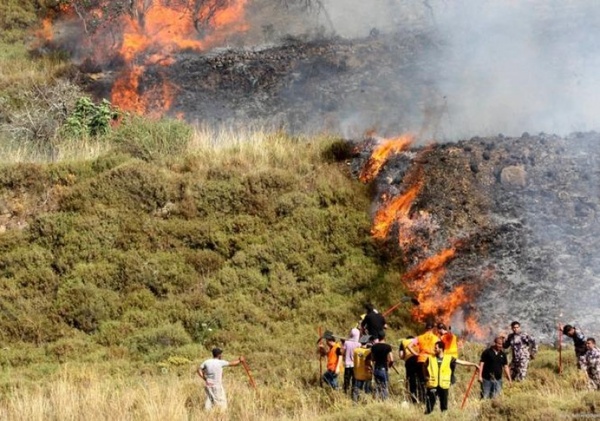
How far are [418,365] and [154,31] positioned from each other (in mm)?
25295

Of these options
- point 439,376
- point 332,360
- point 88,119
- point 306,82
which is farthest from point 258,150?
point 439,376

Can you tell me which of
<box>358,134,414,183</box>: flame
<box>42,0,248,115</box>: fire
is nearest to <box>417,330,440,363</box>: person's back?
<box>358,134,414,183</box>: flame

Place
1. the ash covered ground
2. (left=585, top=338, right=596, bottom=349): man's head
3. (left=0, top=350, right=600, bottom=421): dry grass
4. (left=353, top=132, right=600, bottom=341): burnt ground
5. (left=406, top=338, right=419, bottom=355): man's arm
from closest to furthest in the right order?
1. (left=0, top=350, right=600, bottom=421): dry grass
2. (left=406, top=338, right=419, bottom=355): man's arm
3. (left=585, top=338, right=596, bottom=349): man's head
4. (left=353, top=132, right=600, bottom=341): burnt ground
5. the ash covered ground

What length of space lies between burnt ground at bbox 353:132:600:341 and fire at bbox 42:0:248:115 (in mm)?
13417

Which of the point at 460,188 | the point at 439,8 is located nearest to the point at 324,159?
the point at 460,188

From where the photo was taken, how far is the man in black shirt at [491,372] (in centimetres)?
1320

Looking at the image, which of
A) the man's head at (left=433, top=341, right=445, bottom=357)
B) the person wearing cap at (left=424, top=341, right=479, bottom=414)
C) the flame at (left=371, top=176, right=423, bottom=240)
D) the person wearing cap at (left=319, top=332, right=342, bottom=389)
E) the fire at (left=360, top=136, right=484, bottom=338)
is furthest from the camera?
the flame at (left=371, top=176, right=423, bottom=240)

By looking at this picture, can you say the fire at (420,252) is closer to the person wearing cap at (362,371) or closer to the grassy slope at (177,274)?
the grassy slope at (177,274)

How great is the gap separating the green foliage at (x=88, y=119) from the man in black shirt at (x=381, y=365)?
16.1 meters

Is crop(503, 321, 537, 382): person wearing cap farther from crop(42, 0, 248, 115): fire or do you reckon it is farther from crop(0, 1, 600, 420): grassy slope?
crop(42, 0, 248, 115): fire

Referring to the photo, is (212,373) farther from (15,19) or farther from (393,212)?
(15,19)

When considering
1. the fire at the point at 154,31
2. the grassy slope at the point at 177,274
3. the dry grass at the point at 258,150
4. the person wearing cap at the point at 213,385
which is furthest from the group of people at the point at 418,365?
the fire at the point at 154,31

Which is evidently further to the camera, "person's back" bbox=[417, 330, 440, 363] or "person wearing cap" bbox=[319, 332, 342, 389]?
"person wearing cap" bbox=[319, 332, 342, 389]

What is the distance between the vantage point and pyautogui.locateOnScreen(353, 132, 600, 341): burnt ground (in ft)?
59.1
